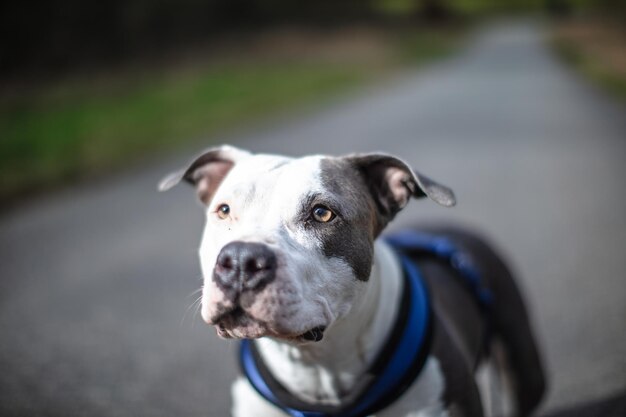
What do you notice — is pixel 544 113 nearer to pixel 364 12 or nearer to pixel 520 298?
pixel 520 298

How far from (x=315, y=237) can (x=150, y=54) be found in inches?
672

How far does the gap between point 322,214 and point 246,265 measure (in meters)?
0.43

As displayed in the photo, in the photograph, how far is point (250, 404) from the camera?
2.40 meters

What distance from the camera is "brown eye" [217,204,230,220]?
2.31 m

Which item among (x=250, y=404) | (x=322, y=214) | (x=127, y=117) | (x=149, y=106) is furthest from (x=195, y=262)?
(x=149, y=106)

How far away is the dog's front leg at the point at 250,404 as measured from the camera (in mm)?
2348

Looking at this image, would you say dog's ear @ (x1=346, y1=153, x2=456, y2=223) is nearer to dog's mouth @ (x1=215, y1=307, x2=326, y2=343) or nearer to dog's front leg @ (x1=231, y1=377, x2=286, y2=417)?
dog's mouth @ (x1=215, y1=307, x2=326, y2=343)

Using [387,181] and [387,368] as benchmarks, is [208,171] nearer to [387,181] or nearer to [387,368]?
[387,181]

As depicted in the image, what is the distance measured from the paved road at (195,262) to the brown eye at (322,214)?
1610 millimetres

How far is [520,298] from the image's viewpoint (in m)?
3.02

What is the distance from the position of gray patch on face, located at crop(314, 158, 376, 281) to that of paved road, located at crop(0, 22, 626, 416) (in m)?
1.58

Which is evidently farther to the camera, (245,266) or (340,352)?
(340,352)

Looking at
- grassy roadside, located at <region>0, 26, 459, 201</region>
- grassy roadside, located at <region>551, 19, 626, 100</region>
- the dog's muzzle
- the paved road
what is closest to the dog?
the dog's muzzle

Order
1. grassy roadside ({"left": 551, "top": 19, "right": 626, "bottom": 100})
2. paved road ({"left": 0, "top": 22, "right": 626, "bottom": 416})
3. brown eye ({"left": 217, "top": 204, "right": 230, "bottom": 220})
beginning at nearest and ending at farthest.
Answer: brown eye ({"left": 217, "top": 204, "right": 230, "bottom": 220}), paved road ({"left": 0, "top": 22, "right": 626, "bottom": 416}), grassy roadside ({"left": 551, "top": 19, "right": 626, "bottom": 100})
